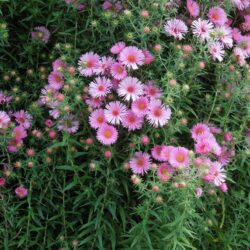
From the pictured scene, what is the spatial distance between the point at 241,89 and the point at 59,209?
4.11 ft

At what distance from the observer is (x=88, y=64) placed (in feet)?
9.24

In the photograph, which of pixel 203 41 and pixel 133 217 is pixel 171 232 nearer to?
pixel 133 217

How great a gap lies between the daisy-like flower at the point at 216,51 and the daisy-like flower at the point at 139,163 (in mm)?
744

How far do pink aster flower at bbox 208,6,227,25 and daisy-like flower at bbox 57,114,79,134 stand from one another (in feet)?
3.60

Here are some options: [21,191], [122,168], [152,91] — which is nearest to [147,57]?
[152,91]

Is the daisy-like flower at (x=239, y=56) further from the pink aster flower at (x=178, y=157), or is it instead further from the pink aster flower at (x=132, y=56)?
the pink aster flower at (x=178, y=157)

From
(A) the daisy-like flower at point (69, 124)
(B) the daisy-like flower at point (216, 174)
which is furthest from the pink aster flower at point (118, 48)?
(B) the daisy-like flower at point (216, 174)

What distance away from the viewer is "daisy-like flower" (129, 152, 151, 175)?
263 cm

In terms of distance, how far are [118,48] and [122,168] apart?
0.68 metres

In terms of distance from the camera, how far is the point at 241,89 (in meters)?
2.92

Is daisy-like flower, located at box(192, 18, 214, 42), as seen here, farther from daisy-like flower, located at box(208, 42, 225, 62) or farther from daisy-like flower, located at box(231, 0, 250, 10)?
daisy-like flower, located at box(231, 0, 250, 10)

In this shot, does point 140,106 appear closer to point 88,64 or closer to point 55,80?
point 88,64

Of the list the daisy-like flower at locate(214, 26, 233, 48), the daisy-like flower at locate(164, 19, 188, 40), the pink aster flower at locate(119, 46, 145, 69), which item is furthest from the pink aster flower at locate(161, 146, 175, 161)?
the daisy-like flower at locate(214, 26, 233, 48)

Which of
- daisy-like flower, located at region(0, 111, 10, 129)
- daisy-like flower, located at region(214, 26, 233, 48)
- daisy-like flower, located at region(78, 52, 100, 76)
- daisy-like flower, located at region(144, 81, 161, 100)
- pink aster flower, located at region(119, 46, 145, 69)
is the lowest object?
daisy-like flower, located at region(0, 111, 10, 129)
